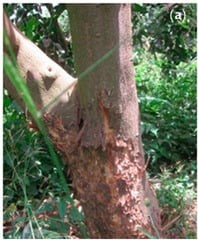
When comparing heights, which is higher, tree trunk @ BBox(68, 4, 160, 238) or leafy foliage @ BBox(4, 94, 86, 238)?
tree trunk @ BBox(68, 4, 160, 238)

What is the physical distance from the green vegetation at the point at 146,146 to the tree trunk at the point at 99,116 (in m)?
0.11

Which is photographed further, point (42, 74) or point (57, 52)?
point (57, 52)

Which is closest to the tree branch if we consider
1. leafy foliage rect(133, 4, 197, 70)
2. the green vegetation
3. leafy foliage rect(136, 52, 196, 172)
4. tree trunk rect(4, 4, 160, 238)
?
tree trunk rect(4, 4, 160, 238)

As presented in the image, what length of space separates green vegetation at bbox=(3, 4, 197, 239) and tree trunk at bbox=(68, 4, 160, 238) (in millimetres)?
100

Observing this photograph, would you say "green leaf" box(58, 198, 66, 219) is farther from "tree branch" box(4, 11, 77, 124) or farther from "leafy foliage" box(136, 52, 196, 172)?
"leafy foliage" box(136, 52, 196, 172)

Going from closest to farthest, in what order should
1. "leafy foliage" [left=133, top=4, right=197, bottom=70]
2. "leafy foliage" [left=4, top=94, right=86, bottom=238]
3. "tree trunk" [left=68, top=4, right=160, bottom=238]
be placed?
"tree trunk" [left=68, top=4, right=160, bottom=238], "leafy foliage" [left=4, top=94, right=86, bottom=238], "leafy foliage" [left=133, top=4, right=197, bottom=70]

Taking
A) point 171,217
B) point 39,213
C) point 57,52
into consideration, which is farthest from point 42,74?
point 57,52

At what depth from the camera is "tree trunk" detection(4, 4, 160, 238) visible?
3.84ft

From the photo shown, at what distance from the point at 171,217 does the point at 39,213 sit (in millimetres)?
511

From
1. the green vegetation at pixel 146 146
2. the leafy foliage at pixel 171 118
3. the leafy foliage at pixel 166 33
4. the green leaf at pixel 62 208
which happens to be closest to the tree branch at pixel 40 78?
the green vegetation at pixel 146 146

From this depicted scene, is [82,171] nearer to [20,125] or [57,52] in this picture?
[20,125]

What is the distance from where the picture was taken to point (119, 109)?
4.08 feet

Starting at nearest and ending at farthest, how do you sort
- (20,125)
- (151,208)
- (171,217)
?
(151,208)
(171,217)
(20,125)

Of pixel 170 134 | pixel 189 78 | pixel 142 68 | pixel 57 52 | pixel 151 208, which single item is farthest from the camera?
pixel 142 68
